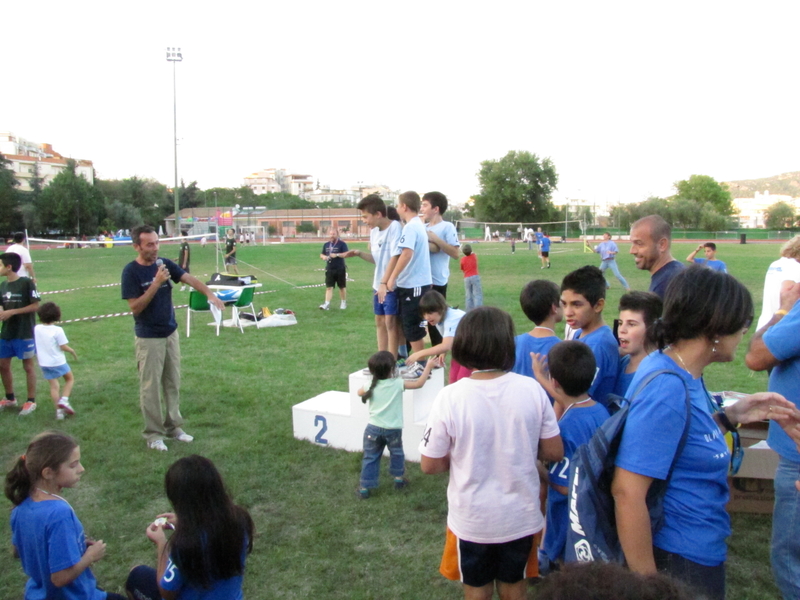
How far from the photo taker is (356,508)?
14.0ft

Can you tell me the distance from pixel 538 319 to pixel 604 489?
5.72 feet

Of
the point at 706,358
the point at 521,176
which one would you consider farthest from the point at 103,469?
the point at 521,176

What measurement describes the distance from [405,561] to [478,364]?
187 cm

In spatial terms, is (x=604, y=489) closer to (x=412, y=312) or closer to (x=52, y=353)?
(x=412, y=312)

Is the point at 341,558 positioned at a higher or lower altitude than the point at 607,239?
lower

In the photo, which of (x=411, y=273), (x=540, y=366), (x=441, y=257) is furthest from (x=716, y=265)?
(x=540, y=366)

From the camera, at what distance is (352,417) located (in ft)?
17.2

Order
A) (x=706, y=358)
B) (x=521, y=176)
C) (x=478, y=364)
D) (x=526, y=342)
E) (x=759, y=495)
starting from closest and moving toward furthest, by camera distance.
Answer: (x=706, y=358)
(x=478, y=364)
(x=526, y=342)
(x=759, y=495)
(x=521, y=176)

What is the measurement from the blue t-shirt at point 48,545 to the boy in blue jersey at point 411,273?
11.6 ft

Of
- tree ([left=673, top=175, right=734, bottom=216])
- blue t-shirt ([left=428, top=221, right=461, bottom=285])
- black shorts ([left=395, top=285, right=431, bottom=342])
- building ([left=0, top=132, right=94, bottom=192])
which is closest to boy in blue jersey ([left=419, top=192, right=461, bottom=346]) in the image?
blue t-shirt ([left=428, top=221, right=461, bottom=285])

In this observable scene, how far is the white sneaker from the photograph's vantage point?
532 centimetres

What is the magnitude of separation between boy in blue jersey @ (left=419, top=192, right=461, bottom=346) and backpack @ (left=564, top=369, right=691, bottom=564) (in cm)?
450

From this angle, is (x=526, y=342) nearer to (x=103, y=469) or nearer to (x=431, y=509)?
(x=431, y=509)

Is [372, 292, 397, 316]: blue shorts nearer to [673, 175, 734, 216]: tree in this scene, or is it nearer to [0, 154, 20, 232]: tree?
[0, 154, 20, 232]: tree
